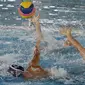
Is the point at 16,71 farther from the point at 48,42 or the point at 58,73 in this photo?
the point at 48,42

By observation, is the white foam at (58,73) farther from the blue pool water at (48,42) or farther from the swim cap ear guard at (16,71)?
the swim cap ear guard at (16,71)

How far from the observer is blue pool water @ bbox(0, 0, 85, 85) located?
3962 mm

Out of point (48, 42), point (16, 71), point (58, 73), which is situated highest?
point (16, 71)

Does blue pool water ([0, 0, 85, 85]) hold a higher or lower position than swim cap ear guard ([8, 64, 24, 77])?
lower

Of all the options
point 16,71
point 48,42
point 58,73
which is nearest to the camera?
point 16,71

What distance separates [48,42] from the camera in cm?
615

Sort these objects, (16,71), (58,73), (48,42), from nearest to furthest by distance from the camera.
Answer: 1. (16,71)
2. (58,73)
3. (48,42)

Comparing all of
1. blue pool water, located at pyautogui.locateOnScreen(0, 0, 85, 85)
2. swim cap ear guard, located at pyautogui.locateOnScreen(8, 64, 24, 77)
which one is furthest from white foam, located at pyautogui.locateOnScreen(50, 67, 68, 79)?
swim cap ear guard, located at pyautogui.locateOnScreen(8, 64, 24, 77)

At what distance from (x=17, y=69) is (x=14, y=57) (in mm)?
1281

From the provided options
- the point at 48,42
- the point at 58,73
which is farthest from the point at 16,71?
the point at 48,42

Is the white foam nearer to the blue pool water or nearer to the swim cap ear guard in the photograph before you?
the blue pool water

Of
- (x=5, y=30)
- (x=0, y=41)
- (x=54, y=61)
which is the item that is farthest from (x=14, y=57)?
(x=5, y=30)

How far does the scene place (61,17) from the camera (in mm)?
9156

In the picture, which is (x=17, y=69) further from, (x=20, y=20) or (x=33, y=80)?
(x=20, y=20)
